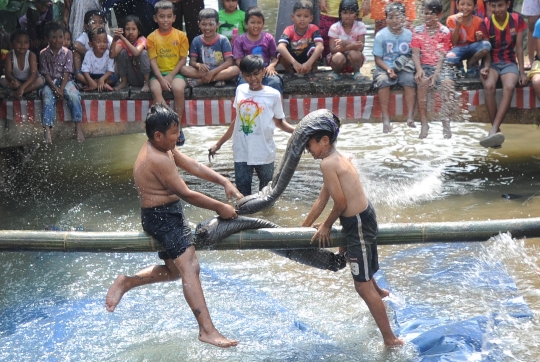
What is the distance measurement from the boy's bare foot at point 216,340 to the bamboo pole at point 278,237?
60 centimetres

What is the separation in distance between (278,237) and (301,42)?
4587 mm

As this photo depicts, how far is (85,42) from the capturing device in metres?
9.59

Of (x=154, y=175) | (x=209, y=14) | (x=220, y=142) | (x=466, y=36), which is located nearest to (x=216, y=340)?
(x=154, y=175)

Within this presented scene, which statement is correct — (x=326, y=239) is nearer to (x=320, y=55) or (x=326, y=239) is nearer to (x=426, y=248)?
(x=426, y=248)

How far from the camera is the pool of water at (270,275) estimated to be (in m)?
5.84

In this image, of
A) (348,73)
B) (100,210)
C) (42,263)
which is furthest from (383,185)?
(42,263)

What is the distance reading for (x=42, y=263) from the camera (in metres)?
7.53

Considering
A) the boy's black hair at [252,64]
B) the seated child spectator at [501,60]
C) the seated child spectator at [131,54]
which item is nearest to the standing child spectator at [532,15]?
the seated child spectator at [501,60]

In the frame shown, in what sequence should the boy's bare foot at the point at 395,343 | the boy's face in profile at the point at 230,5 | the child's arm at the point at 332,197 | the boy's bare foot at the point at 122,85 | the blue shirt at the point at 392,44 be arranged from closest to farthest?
the child's arm at the point at 332,197
the boy's bare foot at the point at 395,343
the blue shirt at the point at 392,44
the boy's bare foot at the point at 122,85
the boy's face in profile at the point at 230,5

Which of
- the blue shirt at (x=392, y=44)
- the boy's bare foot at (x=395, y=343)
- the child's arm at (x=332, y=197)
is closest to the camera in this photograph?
the child's arm at (x=332, y=197)

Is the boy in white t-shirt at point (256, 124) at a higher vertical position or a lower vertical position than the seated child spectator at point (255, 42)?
lower

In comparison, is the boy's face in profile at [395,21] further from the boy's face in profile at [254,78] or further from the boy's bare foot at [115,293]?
the boy's bare foot at [115,293]

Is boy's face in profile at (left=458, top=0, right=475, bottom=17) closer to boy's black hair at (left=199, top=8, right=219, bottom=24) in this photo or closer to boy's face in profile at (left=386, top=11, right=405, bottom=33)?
boy's face in profile at (left=386, top=11, right=405, bottom=33)

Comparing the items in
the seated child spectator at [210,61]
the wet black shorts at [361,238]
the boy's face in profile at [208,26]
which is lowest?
the wet black shorts at [361,238]
